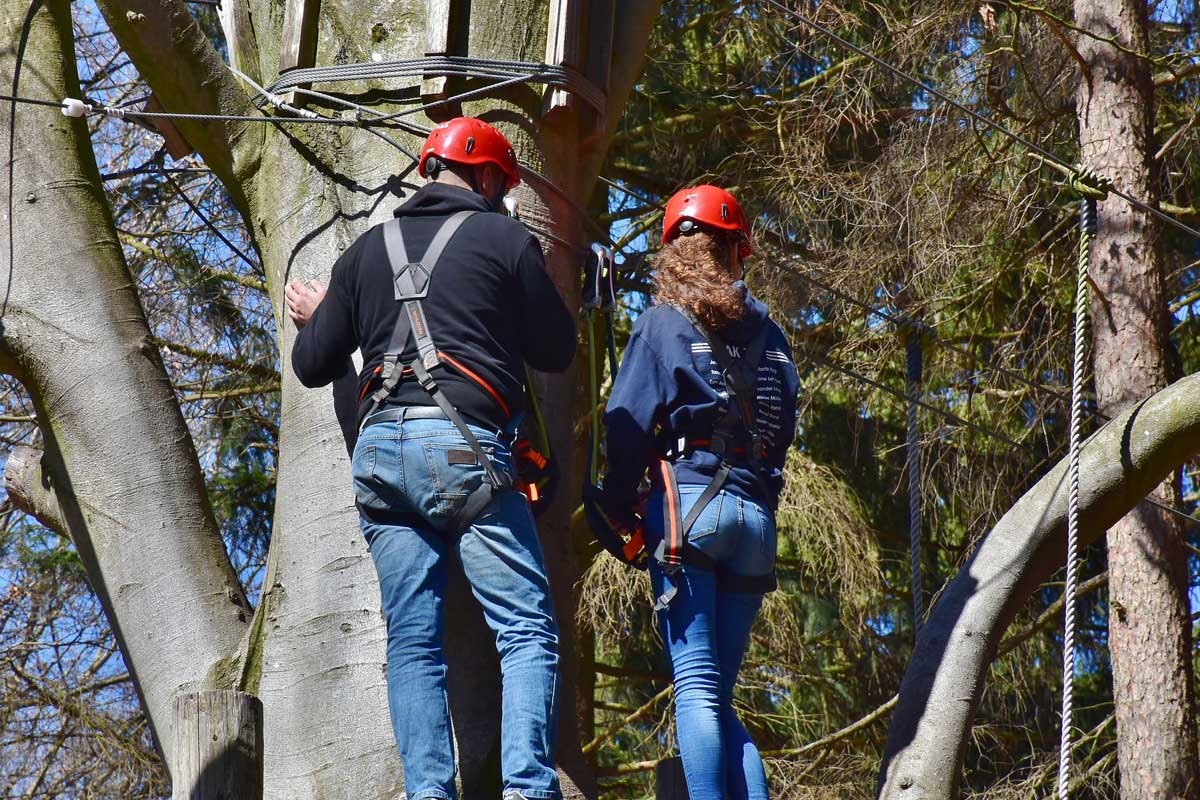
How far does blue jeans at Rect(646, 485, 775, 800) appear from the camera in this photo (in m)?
3.59

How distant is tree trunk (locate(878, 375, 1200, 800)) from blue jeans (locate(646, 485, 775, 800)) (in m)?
0.49

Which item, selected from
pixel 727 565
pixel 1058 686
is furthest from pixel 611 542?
pixel 1058 686

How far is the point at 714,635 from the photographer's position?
12.4 feet

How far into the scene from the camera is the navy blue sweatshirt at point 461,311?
354 cm

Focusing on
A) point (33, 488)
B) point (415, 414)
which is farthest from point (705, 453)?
point (33, 488)

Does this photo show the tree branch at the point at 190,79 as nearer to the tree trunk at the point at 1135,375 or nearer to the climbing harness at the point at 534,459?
the climbing harness at the point at 534,459

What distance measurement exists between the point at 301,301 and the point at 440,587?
0.98 metres

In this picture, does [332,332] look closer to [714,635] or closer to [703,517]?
[703,517]

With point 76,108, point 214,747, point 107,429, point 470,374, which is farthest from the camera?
point 107,429

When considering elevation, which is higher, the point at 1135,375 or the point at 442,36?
the point at 1135,375

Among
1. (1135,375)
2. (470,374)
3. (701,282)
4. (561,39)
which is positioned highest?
(1135,375)

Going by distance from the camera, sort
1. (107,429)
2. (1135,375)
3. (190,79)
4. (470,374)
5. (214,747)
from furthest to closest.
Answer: (1135,375) → (190,79) → (107,429) → (470,374) → (214,747)

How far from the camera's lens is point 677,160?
29.3 feet

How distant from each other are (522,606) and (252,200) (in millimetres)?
1768
